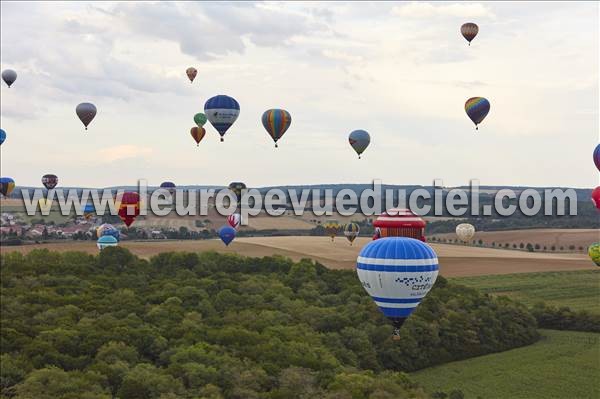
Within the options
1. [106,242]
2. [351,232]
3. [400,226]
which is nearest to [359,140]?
[400,226]

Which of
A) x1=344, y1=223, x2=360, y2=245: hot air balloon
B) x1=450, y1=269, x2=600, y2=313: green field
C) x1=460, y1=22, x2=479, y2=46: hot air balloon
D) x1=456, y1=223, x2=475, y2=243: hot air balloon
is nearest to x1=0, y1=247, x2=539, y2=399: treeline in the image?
x1=450, y1=269, x2=600, y2=313: green field

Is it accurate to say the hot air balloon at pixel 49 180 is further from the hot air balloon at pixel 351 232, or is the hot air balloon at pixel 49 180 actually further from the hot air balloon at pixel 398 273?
the hot air balloon at pixel 398 273

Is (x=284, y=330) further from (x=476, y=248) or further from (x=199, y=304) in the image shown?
(x=476, y=248)

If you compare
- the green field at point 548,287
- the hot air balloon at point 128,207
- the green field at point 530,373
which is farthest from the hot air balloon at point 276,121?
the green field at point 548,287

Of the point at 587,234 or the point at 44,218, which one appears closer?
the point at 587,234

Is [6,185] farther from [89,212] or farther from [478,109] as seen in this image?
[478,109]

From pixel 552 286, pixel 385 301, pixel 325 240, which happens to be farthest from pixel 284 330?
pixel 325 240
